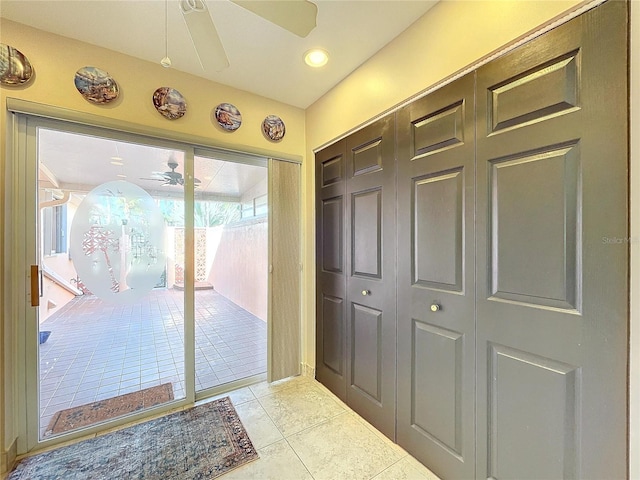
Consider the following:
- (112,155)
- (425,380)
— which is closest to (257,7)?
(112,155)

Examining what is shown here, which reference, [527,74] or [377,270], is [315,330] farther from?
[527,74]

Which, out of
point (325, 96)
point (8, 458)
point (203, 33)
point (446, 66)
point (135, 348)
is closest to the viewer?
point (203, 33)

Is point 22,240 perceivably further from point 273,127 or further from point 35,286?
point 273,127

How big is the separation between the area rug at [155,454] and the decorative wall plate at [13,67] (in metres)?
2.17

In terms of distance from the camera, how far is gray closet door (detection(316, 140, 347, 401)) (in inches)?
82.7

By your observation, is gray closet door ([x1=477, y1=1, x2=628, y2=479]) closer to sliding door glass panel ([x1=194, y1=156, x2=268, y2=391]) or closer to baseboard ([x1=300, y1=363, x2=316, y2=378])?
baseboard ([x1=300, y1=363, x2=316, y2=378])

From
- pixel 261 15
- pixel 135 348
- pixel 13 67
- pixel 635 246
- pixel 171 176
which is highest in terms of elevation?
pixel 13 67

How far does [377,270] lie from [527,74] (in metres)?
1.23

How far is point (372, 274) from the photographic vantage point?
1828mm

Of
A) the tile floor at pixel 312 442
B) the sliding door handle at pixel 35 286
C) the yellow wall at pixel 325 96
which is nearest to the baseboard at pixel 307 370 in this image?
the yellow wall at pixel 325 96

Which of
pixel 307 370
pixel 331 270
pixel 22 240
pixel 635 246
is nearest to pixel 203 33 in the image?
pixel 22 240

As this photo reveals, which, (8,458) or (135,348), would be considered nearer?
(8,458)

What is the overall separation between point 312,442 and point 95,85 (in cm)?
267

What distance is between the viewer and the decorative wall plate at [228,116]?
6.92ft
